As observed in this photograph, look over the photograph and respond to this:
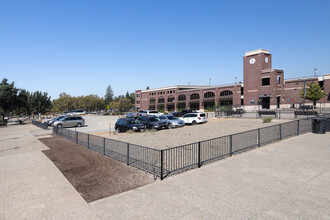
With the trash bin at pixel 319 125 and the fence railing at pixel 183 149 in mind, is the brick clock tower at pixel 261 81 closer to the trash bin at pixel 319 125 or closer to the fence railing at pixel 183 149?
the trash bin at pixel 319 125

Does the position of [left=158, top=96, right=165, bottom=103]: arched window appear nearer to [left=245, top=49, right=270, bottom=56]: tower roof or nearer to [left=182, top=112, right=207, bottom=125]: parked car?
[left=245, top=49, right=270, bottom=56]: tower roof

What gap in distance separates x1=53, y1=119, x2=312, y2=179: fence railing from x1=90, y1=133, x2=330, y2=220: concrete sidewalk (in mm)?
782

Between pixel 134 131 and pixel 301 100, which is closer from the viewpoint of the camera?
pixel 134 131

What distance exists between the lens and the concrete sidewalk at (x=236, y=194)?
4949mm

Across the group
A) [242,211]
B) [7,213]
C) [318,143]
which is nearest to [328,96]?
[318,143]

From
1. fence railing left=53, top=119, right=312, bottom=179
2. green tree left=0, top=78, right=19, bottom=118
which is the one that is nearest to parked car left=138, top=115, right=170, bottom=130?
fence railing left=53, top=119, right=312, bottom=179

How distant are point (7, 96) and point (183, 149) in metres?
45.8

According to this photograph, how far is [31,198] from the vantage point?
6.15 m

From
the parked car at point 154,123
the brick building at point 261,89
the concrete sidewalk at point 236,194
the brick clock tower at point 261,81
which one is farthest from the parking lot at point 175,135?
the brick clock tower at point 261,81

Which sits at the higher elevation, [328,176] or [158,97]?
[158,97]

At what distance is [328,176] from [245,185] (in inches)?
119

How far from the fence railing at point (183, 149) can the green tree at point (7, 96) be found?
33.4 metres

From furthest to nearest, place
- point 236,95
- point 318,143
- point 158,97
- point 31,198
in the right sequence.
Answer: point 158,97, point 236,95, point 318,143, point 31,198

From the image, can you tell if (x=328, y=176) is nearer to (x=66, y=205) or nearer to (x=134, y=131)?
(x=66, y=205)
